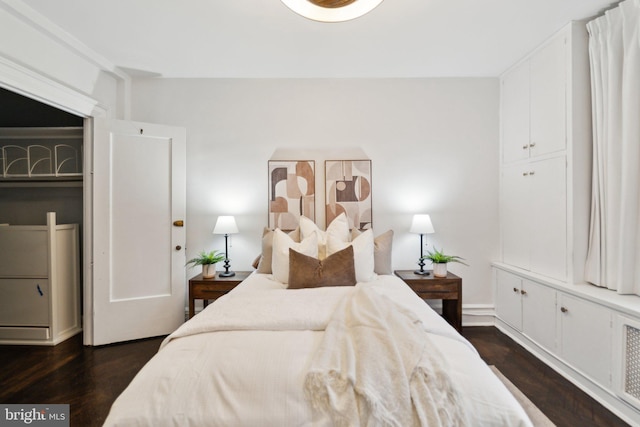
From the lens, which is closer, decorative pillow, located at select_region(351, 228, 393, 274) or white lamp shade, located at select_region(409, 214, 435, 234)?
decorative pillow, located at select_region(351, 228, 393, 274)

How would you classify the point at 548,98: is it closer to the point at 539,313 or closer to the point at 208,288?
the point at 539,313

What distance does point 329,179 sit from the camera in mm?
3082

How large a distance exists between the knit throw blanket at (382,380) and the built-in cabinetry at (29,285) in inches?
117

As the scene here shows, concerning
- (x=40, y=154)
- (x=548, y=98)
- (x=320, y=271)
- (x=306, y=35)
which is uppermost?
(x=306, y=35)

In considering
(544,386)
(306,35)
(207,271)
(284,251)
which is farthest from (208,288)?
(544,386)

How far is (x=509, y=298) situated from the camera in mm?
2828

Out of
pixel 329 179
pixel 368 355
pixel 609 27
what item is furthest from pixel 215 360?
pixel 609 27

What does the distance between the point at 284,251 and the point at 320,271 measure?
39 centimetres

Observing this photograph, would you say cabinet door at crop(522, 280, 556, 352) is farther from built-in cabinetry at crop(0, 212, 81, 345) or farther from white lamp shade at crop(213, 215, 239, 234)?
built-in cabinetry at crop(0, 212, 81, 345)

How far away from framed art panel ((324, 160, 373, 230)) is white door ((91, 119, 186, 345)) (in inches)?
61.7

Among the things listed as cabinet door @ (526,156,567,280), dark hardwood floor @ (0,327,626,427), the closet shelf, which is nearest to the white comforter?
dark hardwood floor @ (0,327,626,427)

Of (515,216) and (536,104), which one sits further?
(515,216)

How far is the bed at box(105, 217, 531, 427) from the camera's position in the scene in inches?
38.5

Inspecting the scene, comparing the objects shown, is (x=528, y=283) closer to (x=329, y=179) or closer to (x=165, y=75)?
(x=329, y=179)
